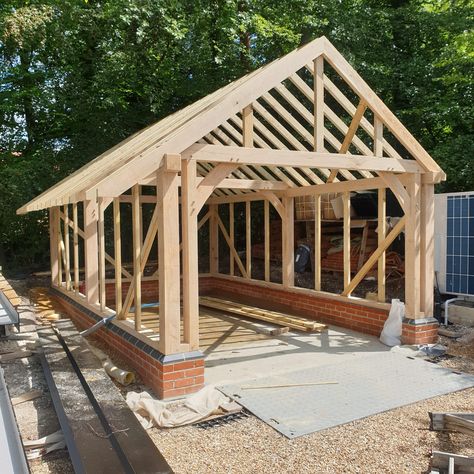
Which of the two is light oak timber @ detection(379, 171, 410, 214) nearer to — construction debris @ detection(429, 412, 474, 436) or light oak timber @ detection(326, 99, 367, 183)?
light oak timber @ detection(326, 99, 367, 183)

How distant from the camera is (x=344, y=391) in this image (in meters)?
5.31

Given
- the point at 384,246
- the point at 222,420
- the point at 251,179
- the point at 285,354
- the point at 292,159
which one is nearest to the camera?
the point at 222,420

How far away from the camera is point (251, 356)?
6789 mm

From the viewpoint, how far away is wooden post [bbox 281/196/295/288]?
9.90 meters

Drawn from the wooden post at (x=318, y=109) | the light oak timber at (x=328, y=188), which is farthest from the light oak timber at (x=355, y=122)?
the light oak timber at (x=328, y=188)

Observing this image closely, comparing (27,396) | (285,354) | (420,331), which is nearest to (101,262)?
(27,396)

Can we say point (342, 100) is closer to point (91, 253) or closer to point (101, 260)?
point (101, 260)

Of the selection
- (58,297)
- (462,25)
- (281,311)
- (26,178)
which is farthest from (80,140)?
(462,25)

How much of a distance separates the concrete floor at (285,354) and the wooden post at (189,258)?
0.88 metres

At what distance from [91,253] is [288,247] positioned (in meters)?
4.01

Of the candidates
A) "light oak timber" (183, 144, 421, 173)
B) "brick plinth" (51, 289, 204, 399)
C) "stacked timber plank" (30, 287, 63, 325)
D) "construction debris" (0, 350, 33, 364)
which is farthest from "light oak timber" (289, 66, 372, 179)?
"stacked timber plank" (30, 287, 63, 325)

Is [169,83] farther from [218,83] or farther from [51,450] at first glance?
[51,450]

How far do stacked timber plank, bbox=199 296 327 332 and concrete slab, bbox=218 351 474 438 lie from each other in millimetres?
1569

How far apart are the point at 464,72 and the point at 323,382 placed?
986 cm
